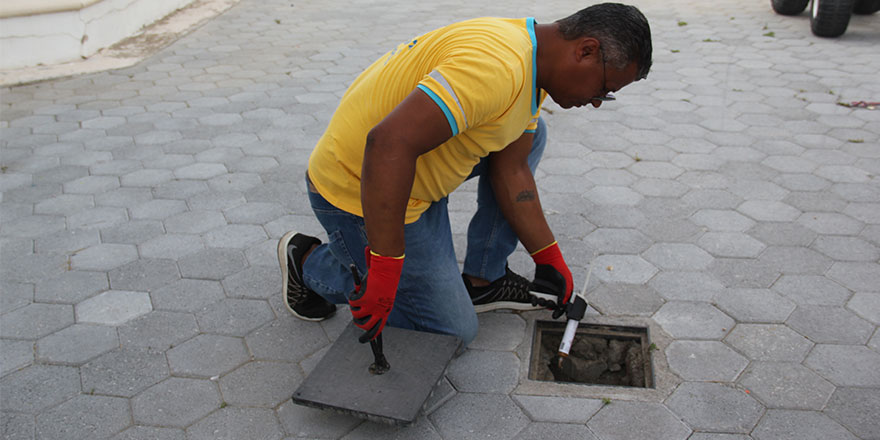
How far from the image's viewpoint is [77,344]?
2.57m

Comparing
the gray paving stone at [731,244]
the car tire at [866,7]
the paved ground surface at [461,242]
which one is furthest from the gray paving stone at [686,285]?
the car tire at [866,7]

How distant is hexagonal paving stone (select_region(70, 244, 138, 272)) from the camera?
10.1 ft

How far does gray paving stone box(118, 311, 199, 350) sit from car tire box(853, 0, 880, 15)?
23.2 feet

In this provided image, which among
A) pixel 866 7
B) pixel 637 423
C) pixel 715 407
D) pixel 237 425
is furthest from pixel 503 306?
pixel 866 7

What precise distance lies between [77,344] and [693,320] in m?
2.22

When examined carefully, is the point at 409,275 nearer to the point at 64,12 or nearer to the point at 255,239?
the point at 255,239

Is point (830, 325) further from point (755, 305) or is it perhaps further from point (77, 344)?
point (77, 344)

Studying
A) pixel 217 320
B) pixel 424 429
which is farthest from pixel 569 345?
pixel 217 320

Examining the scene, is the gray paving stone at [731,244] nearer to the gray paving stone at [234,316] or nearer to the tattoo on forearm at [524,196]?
the tattoo on forearm at [524,196]

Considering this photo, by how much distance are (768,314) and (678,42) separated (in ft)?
14.5

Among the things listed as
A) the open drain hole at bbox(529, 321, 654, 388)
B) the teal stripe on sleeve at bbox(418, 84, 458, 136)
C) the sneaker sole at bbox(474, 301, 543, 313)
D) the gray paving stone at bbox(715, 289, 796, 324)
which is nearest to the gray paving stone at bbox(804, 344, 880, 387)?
the gray paving stone at bbox(715, 289, 796, 324)

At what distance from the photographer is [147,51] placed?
21.1ft

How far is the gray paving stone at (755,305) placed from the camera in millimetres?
2629

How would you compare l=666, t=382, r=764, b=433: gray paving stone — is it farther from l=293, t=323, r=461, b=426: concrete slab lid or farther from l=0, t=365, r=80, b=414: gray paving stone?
l=0, t=365, r=80, b=414: gray paving stone
